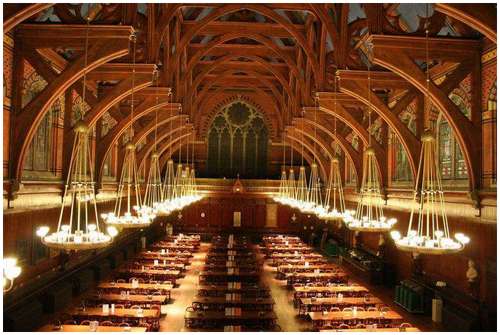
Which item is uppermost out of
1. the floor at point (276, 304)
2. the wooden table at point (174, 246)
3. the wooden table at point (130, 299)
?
the wooden table at point (130, 299)

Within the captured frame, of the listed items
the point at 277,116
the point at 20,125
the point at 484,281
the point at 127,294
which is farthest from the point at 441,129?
the point at 277,116

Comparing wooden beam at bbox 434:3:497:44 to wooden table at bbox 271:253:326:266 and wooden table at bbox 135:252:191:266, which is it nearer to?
wooden table at bbox 271:253:326:266

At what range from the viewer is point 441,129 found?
1573 cm

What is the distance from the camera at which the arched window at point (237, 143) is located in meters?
35.9

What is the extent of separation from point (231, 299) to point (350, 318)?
3.82m

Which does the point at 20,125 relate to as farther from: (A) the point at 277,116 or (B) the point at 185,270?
(A) the point at 277,116

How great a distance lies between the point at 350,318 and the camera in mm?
11766

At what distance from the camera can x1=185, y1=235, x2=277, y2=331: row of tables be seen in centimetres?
1180

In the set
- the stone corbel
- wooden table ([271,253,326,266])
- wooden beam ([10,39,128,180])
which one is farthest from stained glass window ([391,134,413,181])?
wooden beam ([10,39,128,180])

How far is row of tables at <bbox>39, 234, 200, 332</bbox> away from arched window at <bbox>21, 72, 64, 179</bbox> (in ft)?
13.7

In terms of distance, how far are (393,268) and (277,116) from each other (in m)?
16.9

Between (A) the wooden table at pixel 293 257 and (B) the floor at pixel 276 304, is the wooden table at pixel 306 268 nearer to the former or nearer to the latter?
(B) the floor at pixel 276 304

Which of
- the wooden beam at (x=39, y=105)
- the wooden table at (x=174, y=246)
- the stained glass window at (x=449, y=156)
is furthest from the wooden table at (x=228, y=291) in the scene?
the wooden table at (x=174, y=246)

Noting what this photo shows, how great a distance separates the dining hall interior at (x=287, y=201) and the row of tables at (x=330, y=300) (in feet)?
0.23
